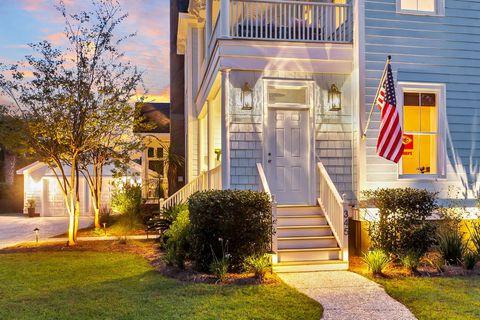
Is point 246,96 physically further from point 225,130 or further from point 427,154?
point 427,154

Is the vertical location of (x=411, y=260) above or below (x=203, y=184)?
below

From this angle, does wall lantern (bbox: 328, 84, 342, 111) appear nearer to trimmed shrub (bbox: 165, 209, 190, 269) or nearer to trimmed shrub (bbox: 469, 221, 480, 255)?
trimmed shrub (bbox: 469, 221, 480, 255)

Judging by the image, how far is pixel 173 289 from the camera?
676 cm

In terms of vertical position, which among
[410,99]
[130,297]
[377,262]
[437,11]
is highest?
[437,11]

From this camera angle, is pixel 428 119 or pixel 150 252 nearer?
pixel 428 119

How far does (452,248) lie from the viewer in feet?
27.0

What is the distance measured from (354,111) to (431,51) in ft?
7.18

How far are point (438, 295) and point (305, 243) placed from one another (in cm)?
282

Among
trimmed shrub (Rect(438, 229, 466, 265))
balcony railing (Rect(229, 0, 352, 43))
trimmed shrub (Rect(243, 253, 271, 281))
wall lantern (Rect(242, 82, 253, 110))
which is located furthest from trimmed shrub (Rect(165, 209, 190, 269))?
trimmed shrub (Rect(438, 229, 466, 265))

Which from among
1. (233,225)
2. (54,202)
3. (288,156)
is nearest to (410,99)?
(288,156)

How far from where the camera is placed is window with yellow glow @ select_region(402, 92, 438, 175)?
10.1m

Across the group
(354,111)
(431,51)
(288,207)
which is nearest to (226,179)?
(288,207)

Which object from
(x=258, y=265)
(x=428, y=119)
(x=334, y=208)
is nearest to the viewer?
(x=258, y=265)

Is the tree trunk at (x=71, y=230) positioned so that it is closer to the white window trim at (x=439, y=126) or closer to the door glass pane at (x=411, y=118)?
the white window trim at (x=439, y=126)
